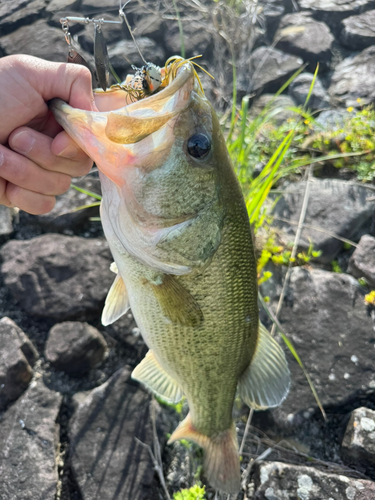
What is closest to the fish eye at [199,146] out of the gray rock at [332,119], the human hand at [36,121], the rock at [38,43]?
the human hand at [36,121]

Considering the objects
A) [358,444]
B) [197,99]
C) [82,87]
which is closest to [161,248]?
[197,99]

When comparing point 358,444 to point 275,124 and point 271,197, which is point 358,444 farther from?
point 275,124

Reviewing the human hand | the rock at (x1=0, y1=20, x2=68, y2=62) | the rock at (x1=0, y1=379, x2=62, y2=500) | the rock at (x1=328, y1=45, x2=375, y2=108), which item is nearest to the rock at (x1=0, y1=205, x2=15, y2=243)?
the rock at (x1=0, y1=379, x2=62, y2=500)

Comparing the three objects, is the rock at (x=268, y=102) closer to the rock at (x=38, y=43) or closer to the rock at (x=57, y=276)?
the rock at (x=38, y=43)

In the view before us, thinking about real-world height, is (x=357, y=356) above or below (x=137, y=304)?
below

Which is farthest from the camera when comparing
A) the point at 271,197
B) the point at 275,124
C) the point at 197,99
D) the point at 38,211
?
the point at 275,124

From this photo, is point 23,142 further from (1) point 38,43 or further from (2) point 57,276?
(1) point 38,43

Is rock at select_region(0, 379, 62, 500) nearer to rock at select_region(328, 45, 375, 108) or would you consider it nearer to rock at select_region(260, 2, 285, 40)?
rock at select_region(328, 45, 375, 108)
